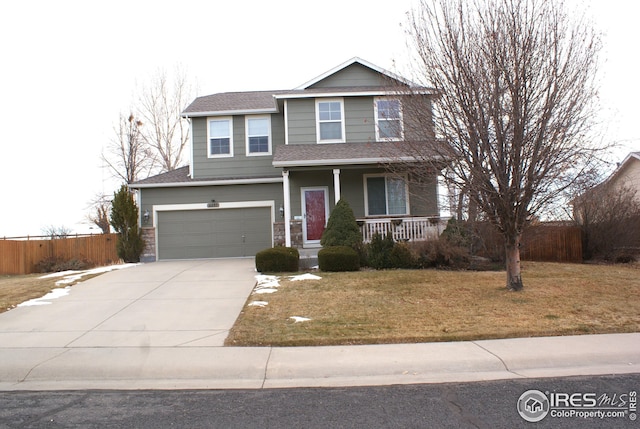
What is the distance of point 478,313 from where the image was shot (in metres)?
8.18

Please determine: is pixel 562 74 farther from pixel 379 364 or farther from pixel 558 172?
pixel 379 364

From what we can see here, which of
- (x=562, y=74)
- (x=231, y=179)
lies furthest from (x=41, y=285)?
(x=562, y=74)

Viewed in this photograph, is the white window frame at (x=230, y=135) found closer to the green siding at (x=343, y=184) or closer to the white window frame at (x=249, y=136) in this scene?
the white window frame at (x=249, y=136)

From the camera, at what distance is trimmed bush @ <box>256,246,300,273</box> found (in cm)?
1288

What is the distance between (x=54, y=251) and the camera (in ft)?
62.7

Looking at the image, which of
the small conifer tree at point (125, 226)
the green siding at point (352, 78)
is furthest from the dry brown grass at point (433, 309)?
the green siding at point (352, 78)

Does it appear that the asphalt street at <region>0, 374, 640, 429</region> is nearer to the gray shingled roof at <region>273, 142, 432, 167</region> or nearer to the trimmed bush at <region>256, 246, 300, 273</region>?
the trimmed bush at <region>256, 246, 300, 273</region>

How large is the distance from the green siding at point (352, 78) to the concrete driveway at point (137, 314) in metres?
9.28

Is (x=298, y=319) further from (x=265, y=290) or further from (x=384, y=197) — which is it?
(x=384, y=197)

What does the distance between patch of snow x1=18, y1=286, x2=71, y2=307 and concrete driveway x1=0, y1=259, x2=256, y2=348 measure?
0.19m

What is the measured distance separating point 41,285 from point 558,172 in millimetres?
12696

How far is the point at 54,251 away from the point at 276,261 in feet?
39.0

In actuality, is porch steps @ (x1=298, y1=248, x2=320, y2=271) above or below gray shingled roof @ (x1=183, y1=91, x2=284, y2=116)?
below

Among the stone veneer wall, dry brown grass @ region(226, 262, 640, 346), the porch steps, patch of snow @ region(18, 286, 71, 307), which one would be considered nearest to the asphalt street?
dry brown grass @ region(226, 262, 640, 346)
